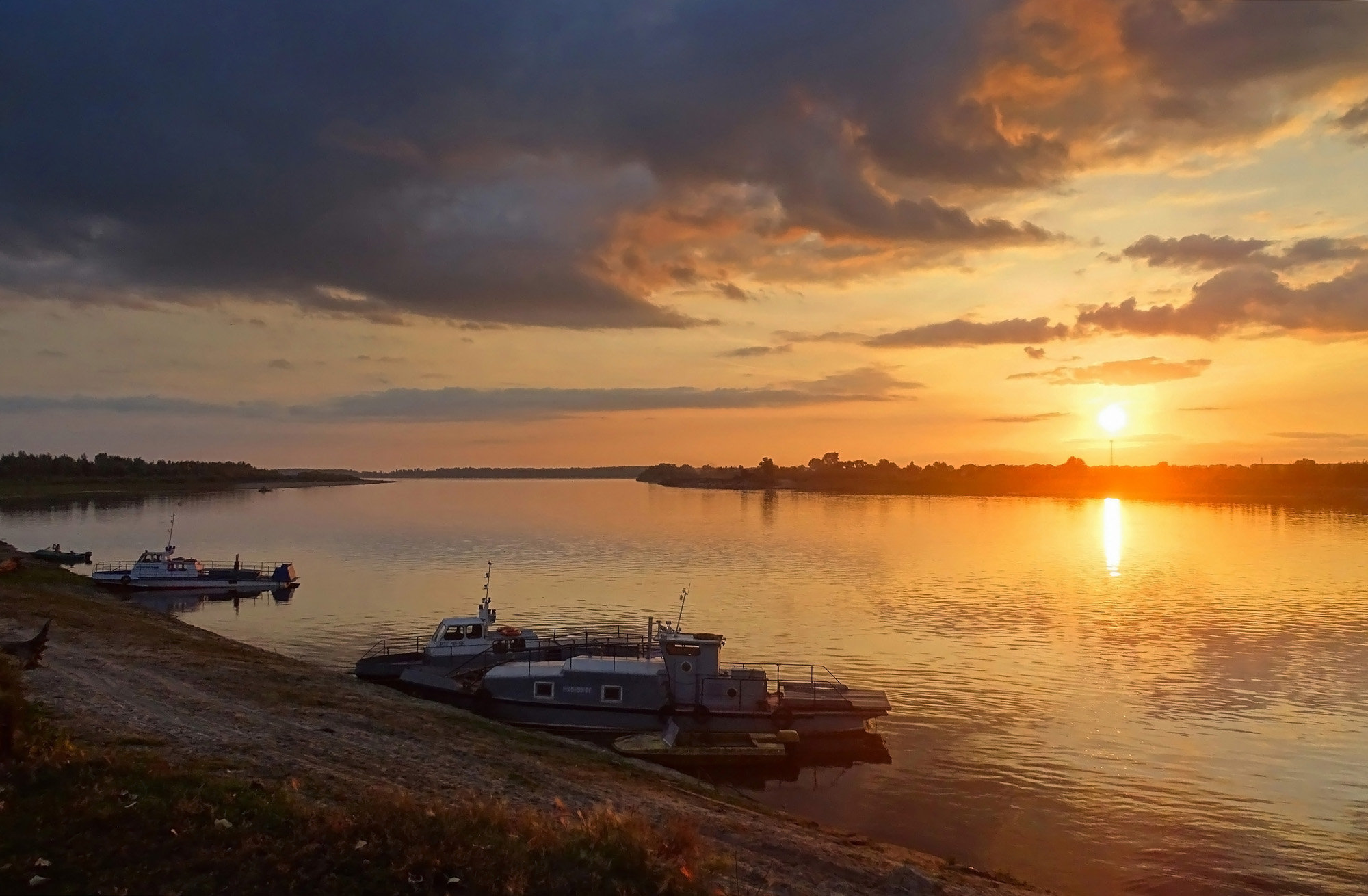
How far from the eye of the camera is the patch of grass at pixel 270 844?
12.8m

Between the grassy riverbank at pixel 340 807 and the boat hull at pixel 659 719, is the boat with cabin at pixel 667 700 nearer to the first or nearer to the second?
the boat hull at pixel 659 719

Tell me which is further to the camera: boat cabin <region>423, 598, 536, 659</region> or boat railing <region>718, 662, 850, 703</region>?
boat cabin <region>423, 598, 536, 659</region>

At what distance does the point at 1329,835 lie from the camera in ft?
97.8

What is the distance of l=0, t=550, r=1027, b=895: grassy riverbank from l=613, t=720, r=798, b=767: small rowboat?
2979mm

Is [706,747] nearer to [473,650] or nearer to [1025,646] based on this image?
[473,650]

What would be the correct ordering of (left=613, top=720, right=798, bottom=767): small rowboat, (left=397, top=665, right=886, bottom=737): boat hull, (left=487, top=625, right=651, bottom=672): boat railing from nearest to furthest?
1. (left=613, top=720, right=798, bottom=767): small rowboat
2. (left=397, top=665, right=886, bottom=737): boat hull
3. (left=487, top=625, right=651, bottom=672): boat railing

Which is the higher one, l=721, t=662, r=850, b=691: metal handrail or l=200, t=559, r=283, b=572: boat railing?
l=200, t=559, r=283, b=572: boat railing

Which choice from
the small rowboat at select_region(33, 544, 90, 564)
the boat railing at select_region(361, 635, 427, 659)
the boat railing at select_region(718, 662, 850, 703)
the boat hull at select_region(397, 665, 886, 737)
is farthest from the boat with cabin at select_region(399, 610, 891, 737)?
the small rowboat at select_region(33, 544, 90, 564)

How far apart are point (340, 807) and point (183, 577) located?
77794mm

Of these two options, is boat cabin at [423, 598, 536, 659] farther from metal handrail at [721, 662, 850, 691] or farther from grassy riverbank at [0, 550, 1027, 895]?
metal handrail at [721, 662, 850, 691]

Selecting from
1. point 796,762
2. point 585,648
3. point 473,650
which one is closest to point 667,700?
point 796,762

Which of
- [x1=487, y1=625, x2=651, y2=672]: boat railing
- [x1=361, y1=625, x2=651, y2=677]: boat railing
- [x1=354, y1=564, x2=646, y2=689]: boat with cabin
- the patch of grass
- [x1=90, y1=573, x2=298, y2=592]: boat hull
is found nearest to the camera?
the patch of grass

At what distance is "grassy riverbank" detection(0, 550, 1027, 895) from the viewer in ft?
43.4

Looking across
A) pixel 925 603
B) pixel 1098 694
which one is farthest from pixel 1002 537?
pixel 1098 694
